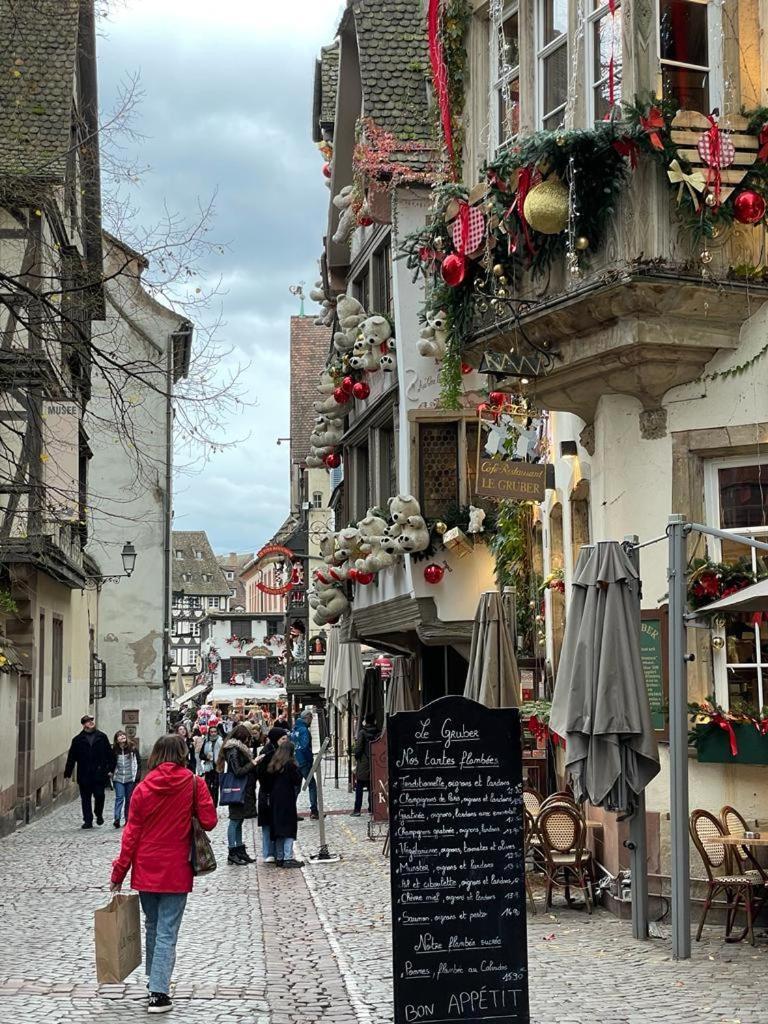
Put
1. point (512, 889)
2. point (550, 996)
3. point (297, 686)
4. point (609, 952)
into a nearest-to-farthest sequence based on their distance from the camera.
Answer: point (512, 889), point (550, 996), point (609, 952), point (297, 686)

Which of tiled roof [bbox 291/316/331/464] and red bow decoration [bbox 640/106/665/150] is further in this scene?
tiled roof [bbox 291/316/331/464]

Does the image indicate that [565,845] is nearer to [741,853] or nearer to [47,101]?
[741,853]

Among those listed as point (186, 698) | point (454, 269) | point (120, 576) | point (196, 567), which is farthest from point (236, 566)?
point (454, 269)

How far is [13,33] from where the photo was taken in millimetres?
12938

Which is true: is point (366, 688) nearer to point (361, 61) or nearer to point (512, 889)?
point (361, 61)

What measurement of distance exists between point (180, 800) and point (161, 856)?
0.36 m

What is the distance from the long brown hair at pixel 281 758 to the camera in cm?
1755

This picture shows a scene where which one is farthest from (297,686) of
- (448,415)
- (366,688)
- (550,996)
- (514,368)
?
(550,996)

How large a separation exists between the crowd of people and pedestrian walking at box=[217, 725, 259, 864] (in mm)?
12

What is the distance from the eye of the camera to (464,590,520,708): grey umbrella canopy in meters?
14.6

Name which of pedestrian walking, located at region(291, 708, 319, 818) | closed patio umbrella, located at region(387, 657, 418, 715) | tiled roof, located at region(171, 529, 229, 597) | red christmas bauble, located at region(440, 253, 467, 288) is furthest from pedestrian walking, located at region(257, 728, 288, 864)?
tiled roof, located at region(171, 529, 229, 597)

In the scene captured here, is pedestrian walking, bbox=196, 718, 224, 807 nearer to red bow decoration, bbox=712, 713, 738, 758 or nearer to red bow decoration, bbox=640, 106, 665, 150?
red bow decoration, bbox=712, 713, 738, 758

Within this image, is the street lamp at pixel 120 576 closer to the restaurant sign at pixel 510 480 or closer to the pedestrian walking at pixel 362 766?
the pedestrian walking at pixel 362 766

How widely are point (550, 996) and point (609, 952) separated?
5.35 ft
